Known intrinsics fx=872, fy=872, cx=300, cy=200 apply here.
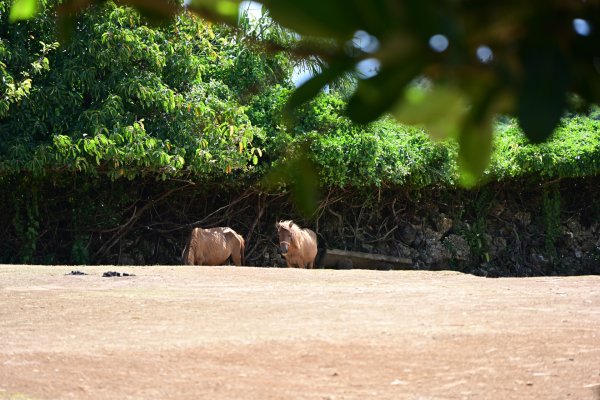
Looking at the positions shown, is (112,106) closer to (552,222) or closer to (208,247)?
(208,247)

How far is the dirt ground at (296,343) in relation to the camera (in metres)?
4.19

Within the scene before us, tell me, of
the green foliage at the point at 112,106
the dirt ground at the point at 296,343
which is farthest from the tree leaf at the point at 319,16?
the green foliage at the point at 112,106

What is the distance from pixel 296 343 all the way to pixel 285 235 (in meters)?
8.85

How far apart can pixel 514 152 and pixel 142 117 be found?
6.65 meters

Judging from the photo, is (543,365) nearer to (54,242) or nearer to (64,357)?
(64,357)

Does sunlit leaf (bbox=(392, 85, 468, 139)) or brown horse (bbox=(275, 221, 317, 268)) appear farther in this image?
brown horse (bbox=(275, 221, 317, 268))

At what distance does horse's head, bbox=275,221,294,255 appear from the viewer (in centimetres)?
1373

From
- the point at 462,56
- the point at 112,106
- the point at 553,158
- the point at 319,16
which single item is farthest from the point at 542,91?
the point at 553,158

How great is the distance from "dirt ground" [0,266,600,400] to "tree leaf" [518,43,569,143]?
348 centimetres

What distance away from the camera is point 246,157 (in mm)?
13453

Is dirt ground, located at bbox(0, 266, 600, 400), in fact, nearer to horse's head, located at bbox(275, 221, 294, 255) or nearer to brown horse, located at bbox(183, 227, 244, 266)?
brown horse, located at bbox(183, 227, 244, 266)

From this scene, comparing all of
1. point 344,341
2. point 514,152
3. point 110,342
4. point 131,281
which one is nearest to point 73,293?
point 131,281

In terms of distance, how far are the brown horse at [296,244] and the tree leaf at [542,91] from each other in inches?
514

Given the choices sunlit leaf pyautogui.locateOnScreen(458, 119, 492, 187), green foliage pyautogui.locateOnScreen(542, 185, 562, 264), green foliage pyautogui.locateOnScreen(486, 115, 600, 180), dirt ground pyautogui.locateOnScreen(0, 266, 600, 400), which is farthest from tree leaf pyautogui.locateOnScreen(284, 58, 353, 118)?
green foliage pyautogui.locateOnScreen(542, 185, 562, 264)
